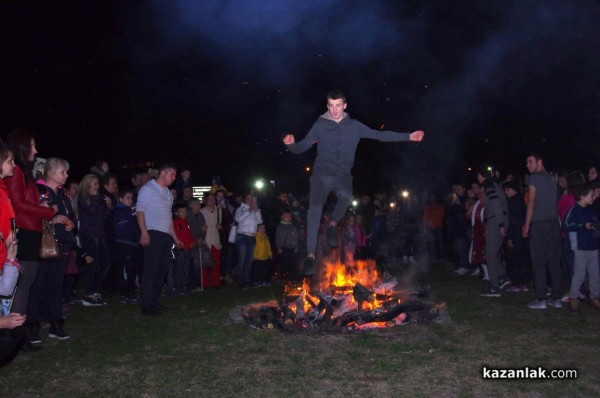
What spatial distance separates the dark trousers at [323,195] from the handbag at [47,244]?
326 cm

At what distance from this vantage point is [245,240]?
39.8ft

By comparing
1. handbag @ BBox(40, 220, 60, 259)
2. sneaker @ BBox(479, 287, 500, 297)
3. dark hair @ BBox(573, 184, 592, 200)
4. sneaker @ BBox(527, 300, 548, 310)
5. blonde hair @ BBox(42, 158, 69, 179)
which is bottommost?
sneaker @ BBox(527, 300, 548, 310)

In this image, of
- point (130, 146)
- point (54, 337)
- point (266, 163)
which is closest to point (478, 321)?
point (54, 337)

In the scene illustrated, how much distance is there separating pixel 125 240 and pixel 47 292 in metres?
3.67

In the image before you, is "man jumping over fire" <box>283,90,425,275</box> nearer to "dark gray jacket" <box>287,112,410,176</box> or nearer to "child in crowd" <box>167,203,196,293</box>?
"dark gray jacket" <box>287,112,410,176</box>

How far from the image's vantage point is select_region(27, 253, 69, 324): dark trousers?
648 centimetres

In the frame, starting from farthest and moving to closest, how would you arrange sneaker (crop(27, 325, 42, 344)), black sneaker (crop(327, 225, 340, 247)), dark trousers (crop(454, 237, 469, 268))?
1. dark trousers (crop(454, 237, 469, 268))
2. black sneaker (crop(327, 225, 340, 247))
3. sneaker (crop(27, 325, 42, 344))

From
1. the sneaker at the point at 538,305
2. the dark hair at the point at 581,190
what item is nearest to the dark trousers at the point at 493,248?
the sneaker at the point at 538,305

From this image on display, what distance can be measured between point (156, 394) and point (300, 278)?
8561mm

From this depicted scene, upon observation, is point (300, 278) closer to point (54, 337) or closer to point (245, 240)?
point (245, 240)

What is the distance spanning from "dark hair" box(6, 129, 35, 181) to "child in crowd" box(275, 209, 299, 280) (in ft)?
25.0

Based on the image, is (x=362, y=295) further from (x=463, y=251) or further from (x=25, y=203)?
(x=463, y=251)

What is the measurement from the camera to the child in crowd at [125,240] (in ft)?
34.3

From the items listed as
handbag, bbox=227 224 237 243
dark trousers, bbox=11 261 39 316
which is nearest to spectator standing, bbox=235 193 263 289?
handbag, bbox=227 224 237 243
